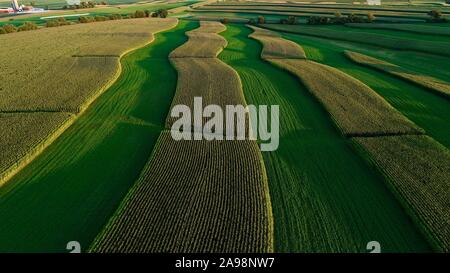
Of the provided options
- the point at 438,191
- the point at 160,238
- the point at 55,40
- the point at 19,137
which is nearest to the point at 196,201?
the point at 160,238

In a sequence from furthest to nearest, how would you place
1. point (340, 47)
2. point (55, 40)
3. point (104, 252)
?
point (55, 40) < point (340, 47) < point (104, 252)

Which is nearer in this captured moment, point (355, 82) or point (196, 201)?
point (196, 201)

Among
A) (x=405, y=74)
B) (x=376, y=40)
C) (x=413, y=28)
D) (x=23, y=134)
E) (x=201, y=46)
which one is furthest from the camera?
(x=413, y=28)

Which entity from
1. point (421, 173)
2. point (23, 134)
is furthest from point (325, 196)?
point (23, 134)

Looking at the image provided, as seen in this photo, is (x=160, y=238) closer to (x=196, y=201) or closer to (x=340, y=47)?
(x=196, y=201)

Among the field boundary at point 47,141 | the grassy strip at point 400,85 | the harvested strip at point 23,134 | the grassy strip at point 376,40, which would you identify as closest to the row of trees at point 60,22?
the grassy strip at point 376,40

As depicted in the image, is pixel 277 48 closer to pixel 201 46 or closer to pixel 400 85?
pixel 201 46

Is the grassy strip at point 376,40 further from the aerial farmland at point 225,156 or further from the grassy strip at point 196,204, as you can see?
Answer: the grassy strip at point 196,204
